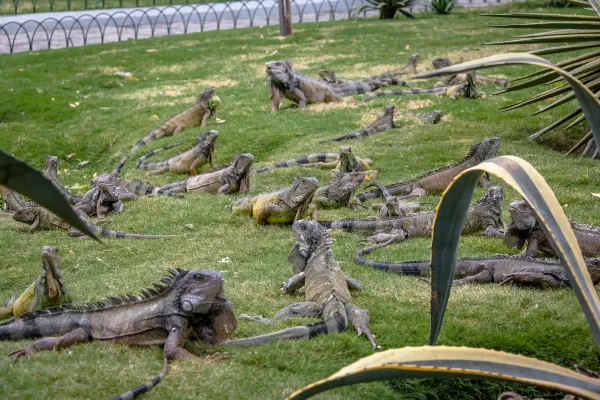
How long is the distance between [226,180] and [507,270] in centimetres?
392

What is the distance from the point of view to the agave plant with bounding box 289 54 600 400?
7.66 feet

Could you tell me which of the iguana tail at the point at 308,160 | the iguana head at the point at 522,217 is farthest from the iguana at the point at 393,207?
the iguana tail at the point at 308,160

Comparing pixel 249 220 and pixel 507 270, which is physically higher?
pixel 507 270

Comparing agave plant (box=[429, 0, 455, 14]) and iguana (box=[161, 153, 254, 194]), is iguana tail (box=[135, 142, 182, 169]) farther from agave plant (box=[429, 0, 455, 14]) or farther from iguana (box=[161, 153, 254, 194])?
agave plant (box=[429, 0, 455, 14])

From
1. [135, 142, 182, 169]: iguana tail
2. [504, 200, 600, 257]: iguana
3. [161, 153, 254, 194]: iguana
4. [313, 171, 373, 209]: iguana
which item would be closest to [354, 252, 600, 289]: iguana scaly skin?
[504, 200, 600, 257]: iguana

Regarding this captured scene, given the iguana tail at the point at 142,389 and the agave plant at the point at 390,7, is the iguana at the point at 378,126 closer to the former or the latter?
the iguana tail at the point at 142,389

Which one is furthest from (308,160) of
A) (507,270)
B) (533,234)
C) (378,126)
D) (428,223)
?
(507,270)

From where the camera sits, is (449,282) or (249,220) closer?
(449,282)

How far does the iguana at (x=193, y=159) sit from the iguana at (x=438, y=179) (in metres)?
2.20

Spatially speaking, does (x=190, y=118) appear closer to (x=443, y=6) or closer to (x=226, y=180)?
(x=226, y=180)

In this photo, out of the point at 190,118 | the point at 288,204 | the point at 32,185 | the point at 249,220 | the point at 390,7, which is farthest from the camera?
the point at 390,7

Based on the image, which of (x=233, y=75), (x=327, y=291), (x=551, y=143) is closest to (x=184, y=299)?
(x=327, y=291)

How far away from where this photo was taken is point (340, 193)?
313 inches

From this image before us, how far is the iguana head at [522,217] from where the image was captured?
594 centimetres
